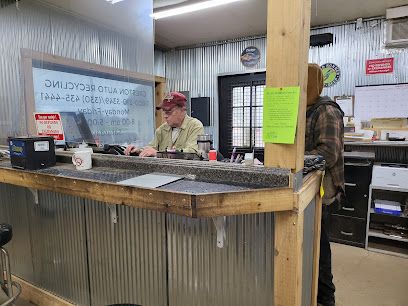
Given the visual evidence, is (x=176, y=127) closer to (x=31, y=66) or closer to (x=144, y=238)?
(x=144, y=238)

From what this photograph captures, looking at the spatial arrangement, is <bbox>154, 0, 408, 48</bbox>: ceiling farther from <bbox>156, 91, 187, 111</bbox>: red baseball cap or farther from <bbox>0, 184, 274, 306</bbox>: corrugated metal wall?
<bbox>0, 184, 274, 306</bbox>: corrugated metal wall

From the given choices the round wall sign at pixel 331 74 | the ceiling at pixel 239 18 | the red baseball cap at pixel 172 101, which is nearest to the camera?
the red baseball cap at pixel 172 101

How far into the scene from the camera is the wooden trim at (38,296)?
1.81 metres

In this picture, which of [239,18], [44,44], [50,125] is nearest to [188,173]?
[50,125]

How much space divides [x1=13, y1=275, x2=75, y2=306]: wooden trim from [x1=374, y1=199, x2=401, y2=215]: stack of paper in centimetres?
293

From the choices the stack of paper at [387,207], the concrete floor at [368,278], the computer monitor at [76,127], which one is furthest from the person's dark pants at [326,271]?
the computer monitor at [76,127]

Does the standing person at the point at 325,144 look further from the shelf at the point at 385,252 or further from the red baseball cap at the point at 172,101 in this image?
the shelf at the point at 385,252

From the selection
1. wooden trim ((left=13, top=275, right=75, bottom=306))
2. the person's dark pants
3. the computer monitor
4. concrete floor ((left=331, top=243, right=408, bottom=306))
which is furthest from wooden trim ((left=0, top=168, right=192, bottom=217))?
concrete floor ((left=331, top=243, right=408, bottom=306))

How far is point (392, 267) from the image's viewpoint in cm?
258

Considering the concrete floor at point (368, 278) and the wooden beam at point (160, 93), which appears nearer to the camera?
the concrete floor at point (368, 278)

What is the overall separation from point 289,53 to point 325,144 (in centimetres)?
97

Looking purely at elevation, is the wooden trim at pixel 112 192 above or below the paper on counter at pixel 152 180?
below

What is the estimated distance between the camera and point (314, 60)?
3.84m

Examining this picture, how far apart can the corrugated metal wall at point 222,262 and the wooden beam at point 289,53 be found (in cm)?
26
